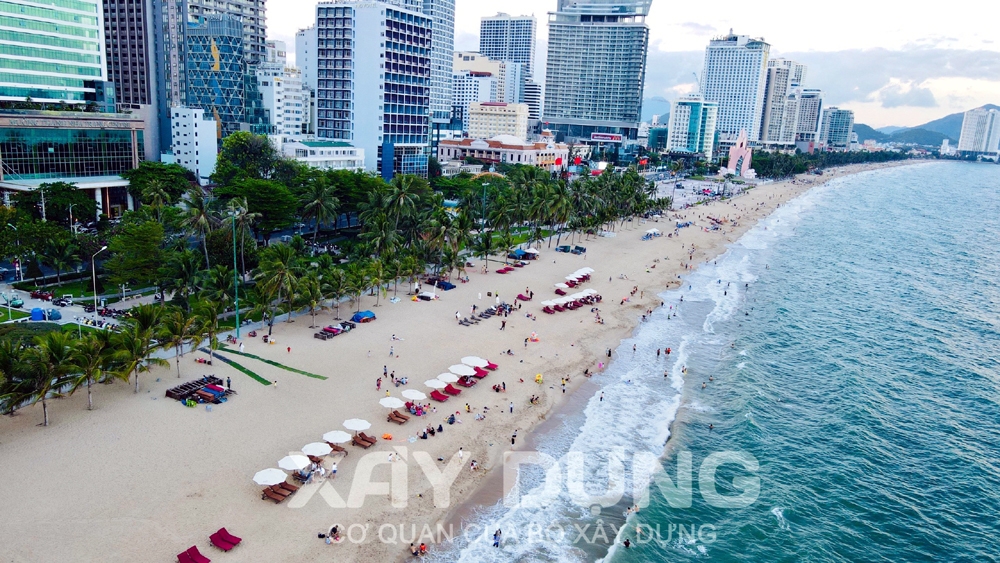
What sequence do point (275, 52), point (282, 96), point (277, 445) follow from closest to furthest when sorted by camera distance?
1. point (277, 445)
2. point (282, 96)
3. point (275, 52)

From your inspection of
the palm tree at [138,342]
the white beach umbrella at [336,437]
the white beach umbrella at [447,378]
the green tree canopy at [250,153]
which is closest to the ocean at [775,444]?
the white beach umbrella at [447,378]

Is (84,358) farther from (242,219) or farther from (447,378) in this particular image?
(242,219)

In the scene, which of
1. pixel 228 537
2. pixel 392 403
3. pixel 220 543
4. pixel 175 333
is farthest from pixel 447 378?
pixel 220 543

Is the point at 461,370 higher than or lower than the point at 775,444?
higher

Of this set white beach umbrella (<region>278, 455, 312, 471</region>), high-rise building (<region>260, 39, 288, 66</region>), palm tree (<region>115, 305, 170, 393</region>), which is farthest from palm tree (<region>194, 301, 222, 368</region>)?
high-rise building (<region>260, 39, 288, 66</region>)

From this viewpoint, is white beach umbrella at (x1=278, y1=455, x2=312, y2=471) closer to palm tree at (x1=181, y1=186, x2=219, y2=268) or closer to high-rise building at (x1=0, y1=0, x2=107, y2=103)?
palm tree at (x1=181, y1=186, x2=219, y2=268)

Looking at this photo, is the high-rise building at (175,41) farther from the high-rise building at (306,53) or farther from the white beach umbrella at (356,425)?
the white beach umbrella at (356,425)
